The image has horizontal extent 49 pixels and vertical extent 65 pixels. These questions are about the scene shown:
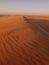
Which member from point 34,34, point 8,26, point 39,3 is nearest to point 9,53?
point 34,34

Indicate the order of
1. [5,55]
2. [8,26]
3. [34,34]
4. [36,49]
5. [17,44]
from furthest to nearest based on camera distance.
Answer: [8,26]
[34,34]
[17,44]
[36,49]
[5,55]

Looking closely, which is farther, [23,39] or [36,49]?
[23,39]

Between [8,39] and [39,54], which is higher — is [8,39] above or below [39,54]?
above

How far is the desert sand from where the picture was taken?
1.22 meters

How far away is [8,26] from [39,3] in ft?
2.88

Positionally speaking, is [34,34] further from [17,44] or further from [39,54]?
[39,54]

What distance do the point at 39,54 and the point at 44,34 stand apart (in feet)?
1.82

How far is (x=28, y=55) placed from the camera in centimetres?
130

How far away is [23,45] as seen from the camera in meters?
1.51

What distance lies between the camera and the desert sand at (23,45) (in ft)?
4.00

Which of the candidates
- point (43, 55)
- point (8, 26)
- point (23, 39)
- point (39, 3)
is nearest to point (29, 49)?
point (43, 55)

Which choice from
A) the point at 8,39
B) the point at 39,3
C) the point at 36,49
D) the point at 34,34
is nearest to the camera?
the point at 36,49

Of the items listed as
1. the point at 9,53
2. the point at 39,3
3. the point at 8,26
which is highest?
the point at 39,3

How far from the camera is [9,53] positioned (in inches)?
52.3
